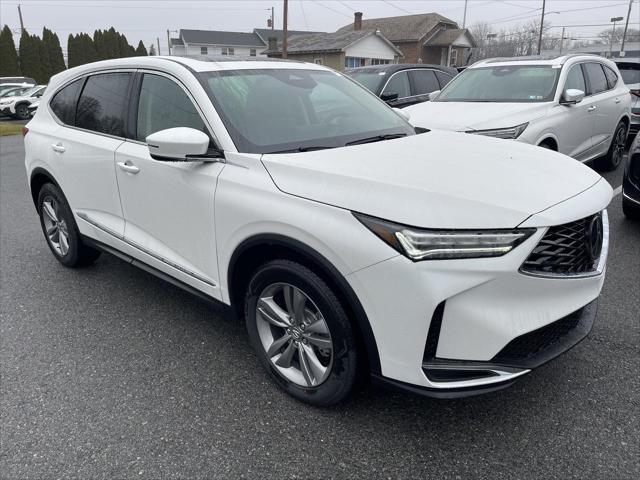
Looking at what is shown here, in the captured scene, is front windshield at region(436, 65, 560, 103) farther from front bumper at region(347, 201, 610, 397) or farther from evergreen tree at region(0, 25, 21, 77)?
evergreen tree at region(0, 25, 21, 77)

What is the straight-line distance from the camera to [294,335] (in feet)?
8.47

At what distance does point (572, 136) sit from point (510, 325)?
5001 millimetres

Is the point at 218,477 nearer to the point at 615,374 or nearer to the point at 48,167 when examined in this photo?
the point at 615,374

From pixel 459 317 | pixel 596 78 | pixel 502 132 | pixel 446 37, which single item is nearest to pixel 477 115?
pixel 502 132

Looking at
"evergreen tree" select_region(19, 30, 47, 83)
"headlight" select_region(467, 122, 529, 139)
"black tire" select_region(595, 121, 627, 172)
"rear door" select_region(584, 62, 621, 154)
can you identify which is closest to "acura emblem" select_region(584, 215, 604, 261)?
"headlight" select_region(467, 122, 529, 139)

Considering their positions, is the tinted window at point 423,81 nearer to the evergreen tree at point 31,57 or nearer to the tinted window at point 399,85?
the tinted window at point 399,85

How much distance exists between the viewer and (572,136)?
20.2 feet

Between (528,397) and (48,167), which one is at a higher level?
(48,167)

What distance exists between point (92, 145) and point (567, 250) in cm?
311

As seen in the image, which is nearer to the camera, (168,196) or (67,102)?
(168,196)

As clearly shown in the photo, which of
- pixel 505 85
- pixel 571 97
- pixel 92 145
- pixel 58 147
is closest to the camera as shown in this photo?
pixel 92 145

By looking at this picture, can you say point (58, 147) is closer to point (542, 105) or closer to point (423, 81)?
point (542, 105)

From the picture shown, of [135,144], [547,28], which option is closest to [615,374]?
[135,144]

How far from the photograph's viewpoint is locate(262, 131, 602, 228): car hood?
6.57ft
